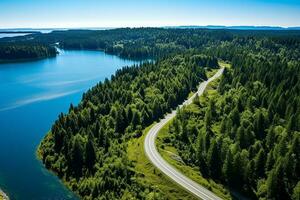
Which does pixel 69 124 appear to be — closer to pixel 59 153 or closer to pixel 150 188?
pixel 59 153

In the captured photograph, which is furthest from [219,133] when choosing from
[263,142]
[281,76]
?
[281,76]

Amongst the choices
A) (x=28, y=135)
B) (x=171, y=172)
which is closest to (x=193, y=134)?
(x=171, y=172)

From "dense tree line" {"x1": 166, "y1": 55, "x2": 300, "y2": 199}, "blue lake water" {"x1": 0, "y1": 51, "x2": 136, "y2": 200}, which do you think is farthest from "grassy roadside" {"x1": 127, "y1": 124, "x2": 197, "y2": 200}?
"blue lake water" {"x1": 0, "y1": 51, "x2": 136, "y2": 200}

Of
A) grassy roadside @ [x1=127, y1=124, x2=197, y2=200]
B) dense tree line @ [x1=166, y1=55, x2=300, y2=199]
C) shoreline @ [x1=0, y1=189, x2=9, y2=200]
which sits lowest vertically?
shoreline @ [x1=0, y1=189, x2=9, y2=200]

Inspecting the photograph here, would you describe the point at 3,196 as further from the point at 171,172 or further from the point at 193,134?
the point at 193,134

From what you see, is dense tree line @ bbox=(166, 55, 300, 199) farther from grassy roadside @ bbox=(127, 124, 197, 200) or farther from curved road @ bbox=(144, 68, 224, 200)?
grassy roadside @ bbox=(127, 124, 197, 200)

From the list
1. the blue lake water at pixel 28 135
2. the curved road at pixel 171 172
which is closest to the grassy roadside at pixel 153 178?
the curved road at pixel 171 172

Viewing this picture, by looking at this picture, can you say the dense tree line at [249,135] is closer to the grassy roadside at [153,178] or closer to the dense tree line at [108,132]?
the grassy roadside at [153,178]
